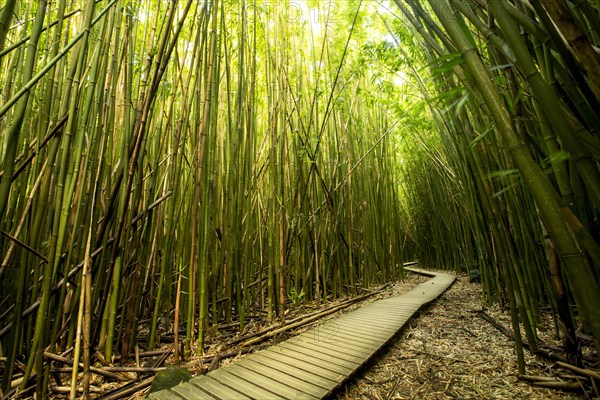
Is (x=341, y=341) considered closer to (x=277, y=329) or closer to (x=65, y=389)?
(x=277, y=329)

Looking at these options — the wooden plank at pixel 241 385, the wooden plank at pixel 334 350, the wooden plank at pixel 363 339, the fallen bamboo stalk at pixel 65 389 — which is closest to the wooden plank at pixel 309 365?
the wooden plank at pixel 334 350

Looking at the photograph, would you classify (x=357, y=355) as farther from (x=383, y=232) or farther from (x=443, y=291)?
(x=383, y=232)

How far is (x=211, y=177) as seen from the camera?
151cm

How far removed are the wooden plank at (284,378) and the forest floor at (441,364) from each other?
109 mm

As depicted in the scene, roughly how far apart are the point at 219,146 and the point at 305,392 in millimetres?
1541

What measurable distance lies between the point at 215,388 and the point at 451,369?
1.02 meters

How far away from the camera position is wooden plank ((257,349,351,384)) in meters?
1.06

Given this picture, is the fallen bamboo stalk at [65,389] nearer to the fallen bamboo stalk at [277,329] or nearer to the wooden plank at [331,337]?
the fallen bamboo stalk at [277,329]

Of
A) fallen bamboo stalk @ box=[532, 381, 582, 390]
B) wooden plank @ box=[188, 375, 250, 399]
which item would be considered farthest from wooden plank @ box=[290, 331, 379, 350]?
fallen bamboo stalk @ box=[532, 381, 582, 390]

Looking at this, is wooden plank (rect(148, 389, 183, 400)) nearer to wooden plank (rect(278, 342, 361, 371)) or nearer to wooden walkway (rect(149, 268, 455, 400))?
wooden walkway (rect(149, 268, 455, 400))

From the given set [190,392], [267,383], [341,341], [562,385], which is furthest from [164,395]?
[562,385]

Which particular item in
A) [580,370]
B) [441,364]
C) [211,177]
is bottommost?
[441,364]

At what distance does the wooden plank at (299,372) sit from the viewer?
1009mm

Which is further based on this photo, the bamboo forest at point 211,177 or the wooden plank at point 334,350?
the wooden plank at point 334,350
